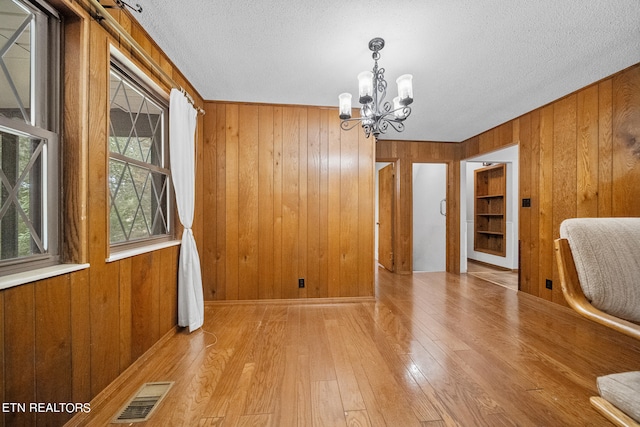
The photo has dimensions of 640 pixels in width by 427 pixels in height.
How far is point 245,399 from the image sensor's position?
130cm

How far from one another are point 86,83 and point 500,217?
19.9 ft

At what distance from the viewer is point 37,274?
984mm

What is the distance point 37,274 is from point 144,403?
2.83 feet

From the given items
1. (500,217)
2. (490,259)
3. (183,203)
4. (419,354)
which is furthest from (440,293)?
(183,203)

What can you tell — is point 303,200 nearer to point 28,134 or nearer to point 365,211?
point 365,211

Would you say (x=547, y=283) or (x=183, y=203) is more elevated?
(x=183, y=203)

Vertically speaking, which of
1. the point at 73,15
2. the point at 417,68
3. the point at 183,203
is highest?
A: the point at 417,68

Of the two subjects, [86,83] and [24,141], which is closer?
[24,141]

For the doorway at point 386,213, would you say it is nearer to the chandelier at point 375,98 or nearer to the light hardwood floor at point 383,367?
the light hardwood floor at point 383,367

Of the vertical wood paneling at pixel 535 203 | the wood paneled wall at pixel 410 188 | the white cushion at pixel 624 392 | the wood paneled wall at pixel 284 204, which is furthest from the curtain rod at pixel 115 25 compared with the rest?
the vertical wood paneling at pixel 535 203

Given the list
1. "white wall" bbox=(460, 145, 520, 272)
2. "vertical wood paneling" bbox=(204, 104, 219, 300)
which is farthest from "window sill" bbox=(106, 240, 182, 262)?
"white wall" bbox=(460, 145, 520, 272)

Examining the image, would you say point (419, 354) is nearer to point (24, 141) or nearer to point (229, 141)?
point (24, 141)

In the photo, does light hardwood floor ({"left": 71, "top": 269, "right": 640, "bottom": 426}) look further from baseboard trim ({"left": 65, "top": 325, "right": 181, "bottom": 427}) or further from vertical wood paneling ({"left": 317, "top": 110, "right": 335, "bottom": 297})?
vertical wood paneling ({"left": 317, "top": 110, "right": 335, "bottom": 297})

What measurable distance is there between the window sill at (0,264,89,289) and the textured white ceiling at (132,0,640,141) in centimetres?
159
